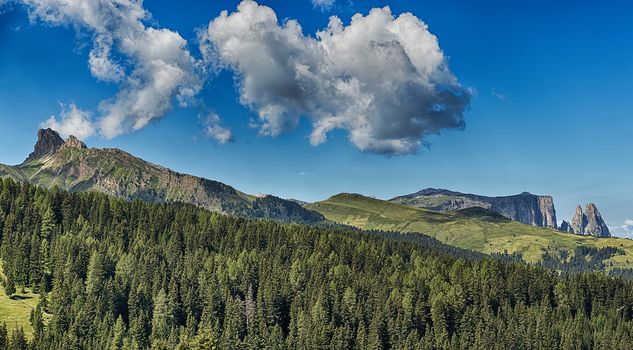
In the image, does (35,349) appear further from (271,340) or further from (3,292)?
(271,340)

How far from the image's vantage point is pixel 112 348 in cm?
16912

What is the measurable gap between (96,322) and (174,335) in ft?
81.8

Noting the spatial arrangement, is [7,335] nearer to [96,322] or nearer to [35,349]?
[35,349]

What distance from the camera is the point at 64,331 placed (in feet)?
579

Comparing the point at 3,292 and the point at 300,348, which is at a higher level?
the point at 3,292

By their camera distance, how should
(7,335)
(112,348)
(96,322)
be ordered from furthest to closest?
1. (96,322)
2. (112,348)
3. (7,335)

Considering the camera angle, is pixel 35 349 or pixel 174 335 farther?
pixel 174 335

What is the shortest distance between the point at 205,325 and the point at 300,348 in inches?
1290

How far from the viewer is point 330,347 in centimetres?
19725

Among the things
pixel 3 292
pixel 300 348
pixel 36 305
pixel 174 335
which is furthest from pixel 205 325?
pixel 3 292

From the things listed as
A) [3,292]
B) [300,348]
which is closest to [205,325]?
[300,348]

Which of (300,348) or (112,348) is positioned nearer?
(112,348)

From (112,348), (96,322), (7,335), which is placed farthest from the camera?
(96,322)

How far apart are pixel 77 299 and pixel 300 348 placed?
75.2 meters
